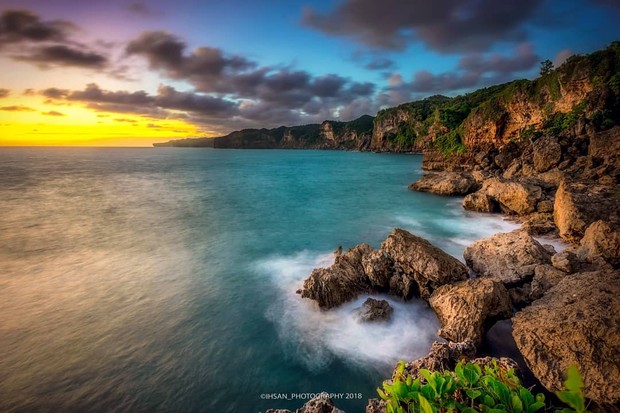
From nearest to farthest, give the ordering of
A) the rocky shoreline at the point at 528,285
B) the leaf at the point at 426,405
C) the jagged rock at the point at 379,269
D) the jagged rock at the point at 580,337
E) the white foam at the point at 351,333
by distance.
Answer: the leaf at the point at 426,405 < the jagged rock at the point at 580,337 < the rocky shoreline at the point at 528,285 < the white foam at the point at 351,333 < the jagged rock at the point at 379,269

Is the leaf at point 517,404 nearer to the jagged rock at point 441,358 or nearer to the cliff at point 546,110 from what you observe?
the jagged rock at point 441,358

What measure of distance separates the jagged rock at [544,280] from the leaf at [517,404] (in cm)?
799

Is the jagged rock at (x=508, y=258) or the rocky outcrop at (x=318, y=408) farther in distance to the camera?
the jagged rock at (x=508, y=258)

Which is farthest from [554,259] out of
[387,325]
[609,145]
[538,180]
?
[609,145]

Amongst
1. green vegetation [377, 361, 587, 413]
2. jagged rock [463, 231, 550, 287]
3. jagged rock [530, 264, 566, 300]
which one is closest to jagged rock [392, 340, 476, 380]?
green vegetation [377, 361, 587, 413]

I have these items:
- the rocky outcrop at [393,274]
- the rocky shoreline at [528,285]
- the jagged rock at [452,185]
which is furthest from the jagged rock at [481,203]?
the rocky outcrop at [393,274]

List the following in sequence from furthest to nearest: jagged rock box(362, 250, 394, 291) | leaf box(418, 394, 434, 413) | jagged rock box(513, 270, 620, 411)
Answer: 1. jagged rock box(362, 250, 394, 291)
2. jagged rock box(513, 270, 620, 411)
3. leaf box(418, 394, 434, 413)

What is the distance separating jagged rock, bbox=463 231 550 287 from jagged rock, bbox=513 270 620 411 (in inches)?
117

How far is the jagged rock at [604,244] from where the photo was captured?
9.84 meters

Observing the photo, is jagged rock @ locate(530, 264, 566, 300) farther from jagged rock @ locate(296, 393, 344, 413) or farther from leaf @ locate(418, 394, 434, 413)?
leaf @ locate(418, 394, 434, 413)

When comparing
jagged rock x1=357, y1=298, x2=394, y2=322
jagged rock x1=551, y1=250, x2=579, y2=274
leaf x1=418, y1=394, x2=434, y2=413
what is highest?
leaf x1=418, y1=394, x2=434, y2=413

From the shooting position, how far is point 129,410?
7.24 metres

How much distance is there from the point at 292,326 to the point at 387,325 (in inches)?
118

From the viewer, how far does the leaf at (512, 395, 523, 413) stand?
2.56m
